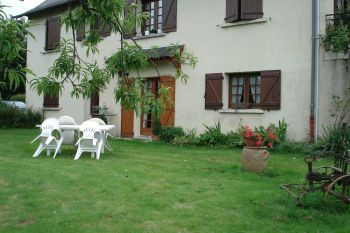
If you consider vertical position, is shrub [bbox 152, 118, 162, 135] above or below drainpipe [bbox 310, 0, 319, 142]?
below

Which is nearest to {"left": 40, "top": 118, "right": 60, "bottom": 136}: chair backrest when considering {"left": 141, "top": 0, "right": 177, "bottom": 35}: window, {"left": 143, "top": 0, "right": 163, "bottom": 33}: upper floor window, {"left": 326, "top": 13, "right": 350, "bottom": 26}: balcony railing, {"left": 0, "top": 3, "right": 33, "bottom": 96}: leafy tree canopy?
{"left": 141, "top": 0, "right": 177, "bottom": 35}: window

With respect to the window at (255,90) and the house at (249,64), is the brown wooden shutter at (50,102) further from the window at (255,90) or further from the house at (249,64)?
the window at (255,90)

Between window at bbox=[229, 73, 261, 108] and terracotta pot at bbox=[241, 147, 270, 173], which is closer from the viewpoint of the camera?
terracotta pot at bbox=[241, 147, 270, 173]

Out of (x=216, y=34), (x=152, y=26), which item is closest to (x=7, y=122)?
(x=152, y=26)

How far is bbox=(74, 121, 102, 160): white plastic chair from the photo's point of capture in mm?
9727

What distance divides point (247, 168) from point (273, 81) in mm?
4879

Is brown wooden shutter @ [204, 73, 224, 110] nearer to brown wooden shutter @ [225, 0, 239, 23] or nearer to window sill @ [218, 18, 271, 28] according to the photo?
window sill @ [218, 18, 271, 28]

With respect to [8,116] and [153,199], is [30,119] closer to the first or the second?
[8,116]

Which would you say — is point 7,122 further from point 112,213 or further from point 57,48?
point 57,48

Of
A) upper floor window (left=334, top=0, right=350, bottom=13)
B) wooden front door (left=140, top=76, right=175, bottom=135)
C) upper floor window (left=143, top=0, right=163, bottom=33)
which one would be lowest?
wooden front door (left=140, top=76, right=175, bottom=135)

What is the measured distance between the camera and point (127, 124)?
16188 mm

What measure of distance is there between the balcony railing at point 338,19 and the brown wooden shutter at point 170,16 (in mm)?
5298

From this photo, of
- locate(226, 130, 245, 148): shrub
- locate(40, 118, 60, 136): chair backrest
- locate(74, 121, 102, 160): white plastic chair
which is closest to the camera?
locate(74, 121, 102, 160): white plastic chair

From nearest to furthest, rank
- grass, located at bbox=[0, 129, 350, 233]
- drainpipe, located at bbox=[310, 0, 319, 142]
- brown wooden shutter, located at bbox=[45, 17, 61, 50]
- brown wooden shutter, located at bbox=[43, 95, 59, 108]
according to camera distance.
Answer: grass, located at bbox=[0, 129, 350, 233]
drainpipe, located at bbox=[310, 0, 319, 142]
brown wooden shutter, located at bbox=[45, 17, 61, 50]
brown wooden shutter, located at bbox=[43, 95, 59, 108]
